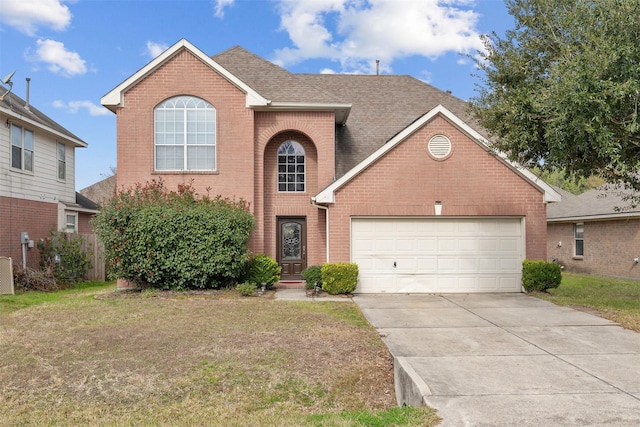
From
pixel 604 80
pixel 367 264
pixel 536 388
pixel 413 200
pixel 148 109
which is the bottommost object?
pixel 536 388

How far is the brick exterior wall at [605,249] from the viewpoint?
20.2m

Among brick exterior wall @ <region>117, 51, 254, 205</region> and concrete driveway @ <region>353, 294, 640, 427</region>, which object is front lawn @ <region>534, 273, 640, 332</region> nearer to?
concrete driveway @ <region>353, 294, 640, 427</region>

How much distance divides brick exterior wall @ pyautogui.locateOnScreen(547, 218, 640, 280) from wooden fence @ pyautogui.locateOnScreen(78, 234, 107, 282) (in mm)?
21402

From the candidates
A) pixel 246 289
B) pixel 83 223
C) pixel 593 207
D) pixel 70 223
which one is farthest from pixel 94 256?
pixel 593 207

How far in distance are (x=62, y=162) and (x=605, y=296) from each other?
68.7 ft

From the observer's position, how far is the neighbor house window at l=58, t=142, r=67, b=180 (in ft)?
67.7

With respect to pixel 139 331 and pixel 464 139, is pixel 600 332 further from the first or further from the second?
pixel 139 331

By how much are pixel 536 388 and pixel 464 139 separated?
9.75m

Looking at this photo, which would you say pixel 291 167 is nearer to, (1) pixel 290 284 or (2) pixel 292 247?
(2) pixel 292 247

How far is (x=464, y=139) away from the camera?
1441cm

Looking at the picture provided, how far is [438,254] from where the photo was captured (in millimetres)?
14570

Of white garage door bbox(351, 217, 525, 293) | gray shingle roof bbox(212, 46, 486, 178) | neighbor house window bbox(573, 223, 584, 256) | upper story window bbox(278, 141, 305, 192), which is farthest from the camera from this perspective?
neighbor house window bbox(573, 223, 584, 256)

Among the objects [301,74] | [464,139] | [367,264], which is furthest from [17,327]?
[301,74]

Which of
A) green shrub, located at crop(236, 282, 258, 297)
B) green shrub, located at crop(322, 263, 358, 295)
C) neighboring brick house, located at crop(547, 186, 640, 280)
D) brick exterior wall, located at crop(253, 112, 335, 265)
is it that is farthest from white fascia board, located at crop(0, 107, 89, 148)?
neighboring brick house, located at crop(547, 186, 640, 280)
